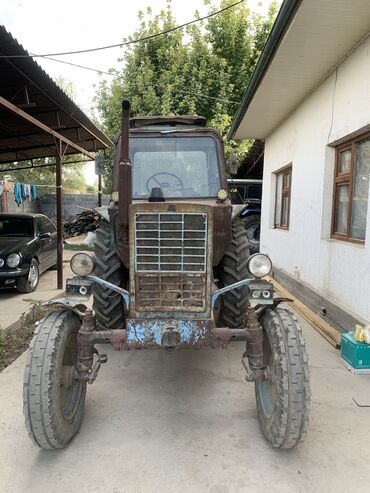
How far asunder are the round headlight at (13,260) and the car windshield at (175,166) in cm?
391

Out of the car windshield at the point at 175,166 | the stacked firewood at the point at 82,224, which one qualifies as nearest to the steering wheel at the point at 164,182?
the car windshield at the point at 175,166

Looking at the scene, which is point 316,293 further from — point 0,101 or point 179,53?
point 179,53

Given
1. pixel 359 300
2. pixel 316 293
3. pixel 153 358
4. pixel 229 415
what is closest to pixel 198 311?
pixel 229 415

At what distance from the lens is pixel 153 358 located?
13.9ft

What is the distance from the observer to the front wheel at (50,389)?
8.06 ft

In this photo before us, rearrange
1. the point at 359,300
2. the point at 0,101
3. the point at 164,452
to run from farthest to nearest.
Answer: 1. the point at 0,101
2. the point at 359,300
3. the point at 164,452

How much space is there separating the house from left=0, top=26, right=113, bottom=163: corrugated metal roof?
3121mm

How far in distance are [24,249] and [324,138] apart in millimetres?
5464

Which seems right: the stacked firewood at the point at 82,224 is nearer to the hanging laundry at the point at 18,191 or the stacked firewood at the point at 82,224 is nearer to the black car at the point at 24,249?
the hanging laundry at the point at 18,191

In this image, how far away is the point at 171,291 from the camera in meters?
2.79

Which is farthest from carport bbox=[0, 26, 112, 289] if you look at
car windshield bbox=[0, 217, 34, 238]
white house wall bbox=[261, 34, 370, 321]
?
white house wall bbox=[261, 34, 370, 321]

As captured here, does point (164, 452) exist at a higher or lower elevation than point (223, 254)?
lower

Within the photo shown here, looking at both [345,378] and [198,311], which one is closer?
[198,311]

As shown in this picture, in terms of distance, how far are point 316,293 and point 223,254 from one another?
8.28ft
